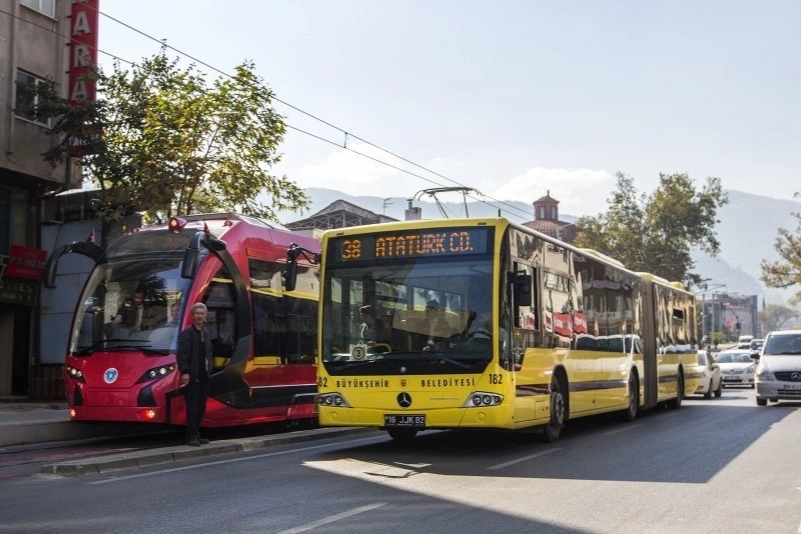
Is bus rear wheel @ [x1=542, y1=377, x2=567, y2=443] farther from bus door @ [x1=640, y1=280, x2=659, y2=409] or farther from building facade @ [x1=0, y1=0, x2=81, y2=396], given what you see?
building facade @ [x1=0, y1=0, x2=81, y2=396]

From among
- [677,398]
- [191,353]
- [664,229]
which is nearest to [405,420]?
[191,353]

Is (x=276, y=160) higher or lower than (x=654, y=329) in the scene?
higher

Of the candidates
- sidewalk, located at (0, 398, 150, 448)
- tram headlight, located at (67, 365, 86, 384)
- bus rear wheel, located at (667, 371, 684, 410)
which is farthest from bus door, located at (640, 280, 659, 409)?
tram headlight, located at (67, 365, 86, 384)

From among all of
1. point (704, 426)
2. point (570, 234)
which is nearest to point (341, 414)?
point (704, 426)

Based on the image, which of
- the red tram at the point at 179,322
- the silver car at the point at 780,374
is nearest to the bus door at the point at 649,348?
the silver car at the point at 780,374

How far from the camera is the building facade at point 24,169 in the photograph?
2566 cm

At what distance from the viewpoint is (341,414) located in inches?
485

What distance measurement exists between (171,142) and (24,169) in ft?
18.1

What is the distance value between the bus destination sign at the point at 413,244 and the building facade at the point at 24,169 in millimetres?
15521

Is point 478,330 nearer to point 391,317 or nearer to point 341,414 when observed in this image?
point 391,317

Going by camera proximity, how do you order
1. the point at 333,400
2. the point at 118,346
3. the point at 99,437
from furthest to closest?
the point at 99,437 → the point at 118,346 → the point at 333,400

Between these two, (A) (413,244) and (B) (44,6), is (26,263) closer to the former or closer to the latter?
(B) (44,6)

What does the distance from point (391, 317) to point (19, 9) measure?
1887 cm

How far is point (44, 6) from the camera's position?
27469 mm
